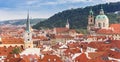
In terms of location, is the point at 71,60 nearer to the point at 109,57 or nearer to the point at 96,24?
the point at 109,57

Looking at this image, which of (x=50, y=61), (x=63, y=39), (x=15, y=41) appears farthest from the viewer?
(x=63, y=39)

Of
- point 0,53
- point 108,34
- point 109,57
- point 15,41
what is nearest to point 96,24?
point 108,34

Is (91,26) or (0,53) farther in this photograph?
(91,26)

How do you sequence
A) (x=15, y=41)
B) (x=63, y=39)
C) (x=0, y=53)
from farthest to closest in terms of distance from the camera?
(x=63, y=39) < (x=15, y=41) < (x=0, y=53)

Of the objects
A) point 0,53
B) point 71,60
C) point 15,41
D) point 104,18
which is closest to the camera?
point 71,60

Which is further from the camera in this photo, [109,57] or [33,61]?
[109,57]

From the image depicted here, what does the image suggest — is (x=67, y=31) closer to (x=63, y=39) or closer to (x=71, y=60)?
(x=63, y=39)

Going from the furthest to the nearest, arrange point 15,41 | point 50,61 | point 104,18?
1. point 104,18
2. point 15,41
3. point 50,61

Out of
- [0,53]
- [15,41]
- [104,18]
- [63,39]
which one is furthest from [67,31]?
[0,53]
